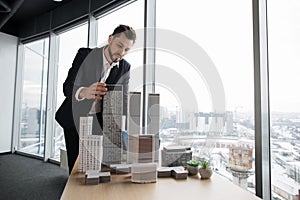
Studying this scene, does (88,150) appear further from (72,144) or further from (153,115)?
(72,144)

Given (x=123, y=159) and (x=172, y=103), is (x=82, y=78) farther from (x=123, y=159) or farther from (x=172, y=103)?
(x=172, y=103)

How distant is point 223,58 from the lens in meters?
1.74

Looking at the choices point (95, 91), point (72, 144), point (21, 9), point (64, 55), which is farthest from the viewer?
point (21, 9)

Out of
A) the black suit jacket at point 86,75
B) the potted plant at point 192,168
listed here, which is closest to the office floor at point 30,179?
the black suit jacket at point 86,75

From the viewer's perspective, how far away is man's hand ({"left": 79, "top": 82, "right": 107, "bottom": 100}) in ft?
3.75

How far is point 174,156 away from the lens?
1.18m

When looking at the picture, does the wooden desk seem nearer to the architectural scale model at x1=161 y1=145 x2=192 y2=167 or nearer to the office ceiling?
the architectural scale model at x1=161 y1=145 x2=192 y2=167

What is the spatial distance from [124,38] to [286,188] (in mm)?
1351

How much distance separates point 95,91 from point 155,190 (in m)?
0.61

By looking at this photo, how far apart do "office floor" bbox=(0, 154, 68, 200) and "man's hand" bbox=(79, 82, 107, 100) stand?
6.30ft

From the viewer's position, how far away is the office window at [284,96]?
1.23 m

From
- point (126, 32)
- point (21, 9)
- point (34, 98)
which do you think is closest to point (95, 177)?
point (126, 32)

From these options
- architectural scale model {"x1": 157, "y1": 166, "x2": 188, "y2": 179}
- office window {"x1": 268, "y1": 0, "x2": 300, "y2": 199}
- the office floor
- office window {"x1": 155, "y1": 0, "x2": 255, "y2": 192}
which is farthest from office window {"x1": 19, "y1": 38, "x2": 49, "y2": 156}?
office window {"x1": 268, "y1": 0, "x2": 300, "y2": 199}

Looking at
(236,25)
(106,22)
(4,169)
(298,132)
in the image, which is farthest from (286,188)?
(4,169)
